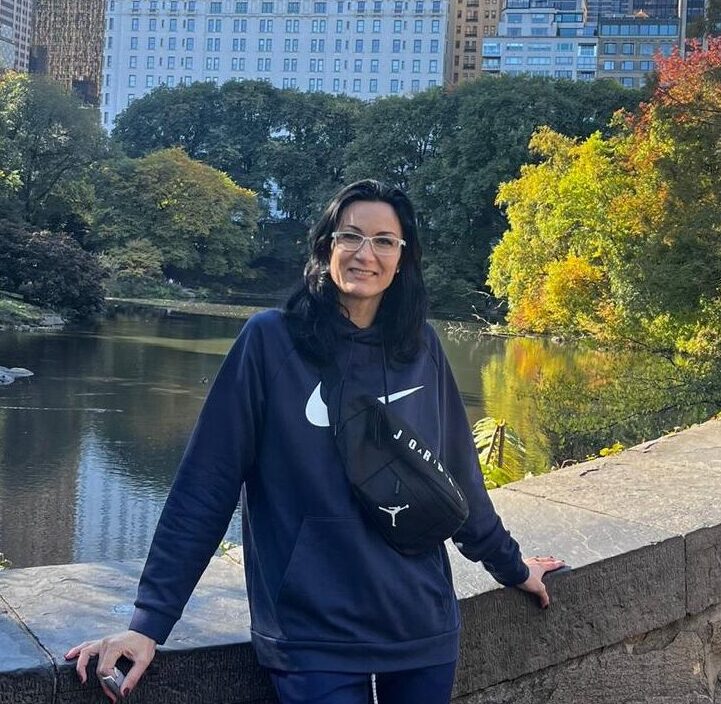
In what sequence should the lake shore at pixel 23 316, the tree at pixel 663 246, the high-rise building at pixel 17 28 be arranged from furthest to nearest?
1. the high-rise building at pixel 17 28
2. the lake shore at pixel 23 316
3. the tree at pixel 663 246

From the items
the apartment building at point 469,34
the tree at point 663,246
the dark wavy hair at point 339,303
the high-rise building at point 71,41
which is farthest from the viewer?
the high-rise building at point 71,41

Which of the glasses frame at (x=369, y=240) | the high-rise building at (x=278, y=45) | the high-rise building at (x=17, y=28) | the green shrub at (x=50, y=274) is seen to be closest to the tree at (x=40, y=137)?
the green shrub at (x=50, y=274)

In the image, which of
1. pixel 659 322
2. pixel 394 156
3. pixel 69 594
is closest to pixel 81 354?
pixel 659 322

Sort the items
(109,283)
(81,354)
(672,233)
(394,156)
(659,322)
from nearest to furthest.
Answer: (672,233) → (659,322) → (81,354) → (109,283) → (394,156)

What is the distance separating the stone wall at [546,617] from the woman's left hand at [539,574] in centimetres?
2

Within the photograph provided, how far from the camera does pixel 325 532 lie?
1459 millimetres

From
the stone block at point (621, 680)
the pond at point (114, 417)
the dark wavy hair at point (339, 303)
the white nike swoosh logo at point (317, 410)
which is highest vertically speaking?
the dark wavy hair at point (339, 303)

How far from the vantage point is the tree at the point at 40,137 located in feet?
146

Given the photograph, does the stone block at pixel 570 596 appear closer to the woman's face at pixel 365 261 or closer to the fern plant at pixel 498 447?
the woman's face at pixel 365 261

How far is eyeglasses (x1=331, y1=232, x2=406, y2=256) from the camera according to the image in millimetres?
1669

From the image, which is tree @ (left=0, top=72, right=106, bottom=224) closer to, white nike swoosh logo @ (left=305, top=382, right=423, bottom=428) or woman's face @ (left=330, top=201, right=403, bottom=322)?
woman's face @ (left=330, top=201, right=403, bottom=322)

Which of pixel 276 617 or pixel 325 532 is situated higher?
pixel 325 532

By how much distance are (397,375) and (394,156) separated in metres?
53.0

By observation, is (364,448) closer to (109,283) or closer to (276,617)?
(276,617)
